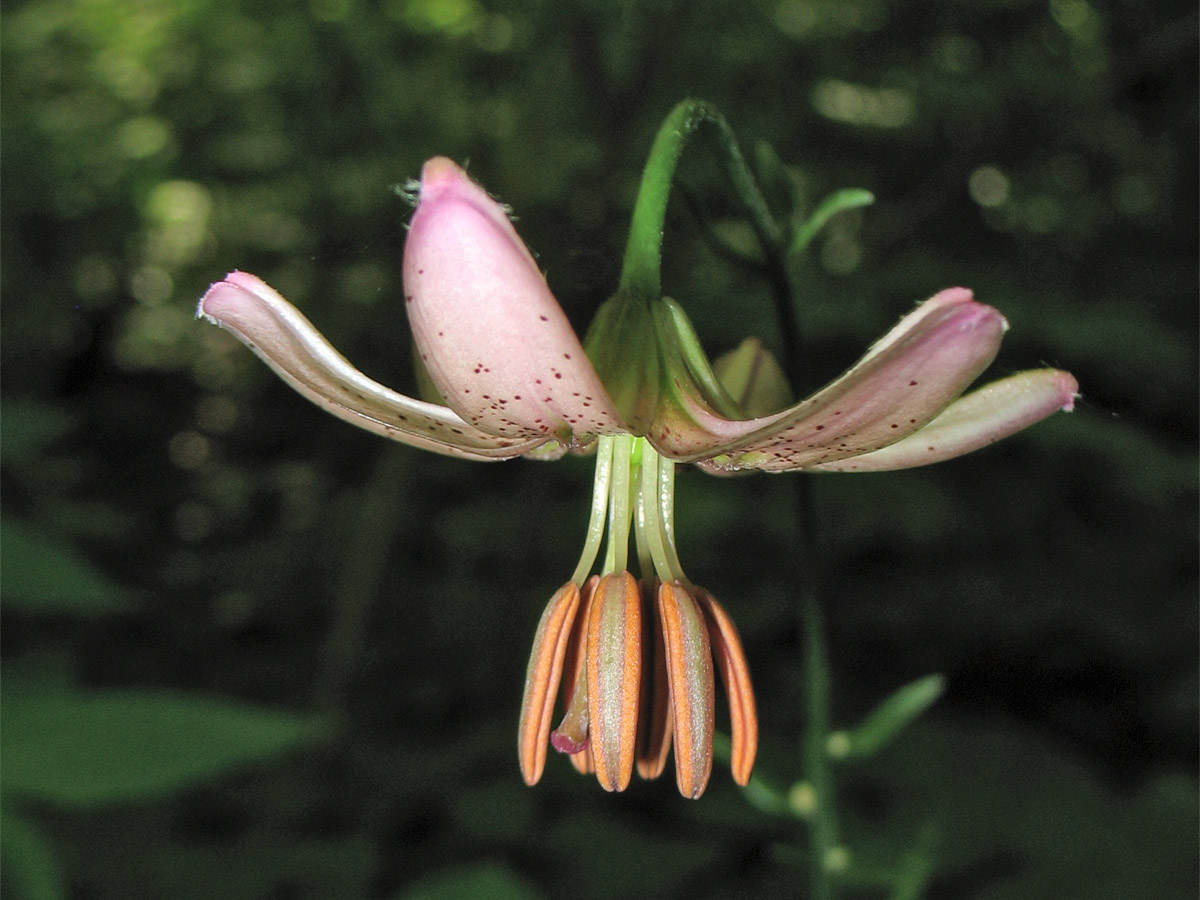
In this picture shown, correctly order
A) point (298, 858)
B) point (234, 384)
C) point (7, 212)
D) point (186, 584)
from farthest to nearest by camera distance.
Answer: point (234, 384) → point (186, 584) → point (7, 212) → point (298, 858)

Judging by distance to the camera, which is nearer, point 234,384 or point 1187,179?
point 1187,179

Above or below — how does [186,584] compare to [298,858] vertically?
above

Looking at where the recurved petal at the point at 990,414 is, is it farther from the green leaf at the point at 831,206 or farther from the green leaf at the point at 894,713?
the green leaf at the point at 894,713

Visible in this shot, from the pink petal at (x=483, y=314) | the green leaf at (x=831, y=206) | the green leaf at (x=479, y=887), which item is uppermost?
the green leaf at (x=831, y=206)

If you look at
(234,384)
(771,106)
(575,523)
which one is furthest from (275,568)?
(771,106)

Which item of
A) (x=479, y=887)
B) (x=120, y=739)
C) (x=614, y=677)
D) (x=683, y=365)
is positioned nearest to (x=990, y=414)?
(x=683, y=365)

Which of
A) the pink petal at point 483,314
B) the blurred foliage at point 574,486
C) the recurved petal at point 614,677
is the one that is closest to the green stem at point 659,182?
the pink petal at point 483,314

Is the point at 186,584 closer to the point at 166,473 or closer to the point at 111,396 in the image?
the point at 166,473
